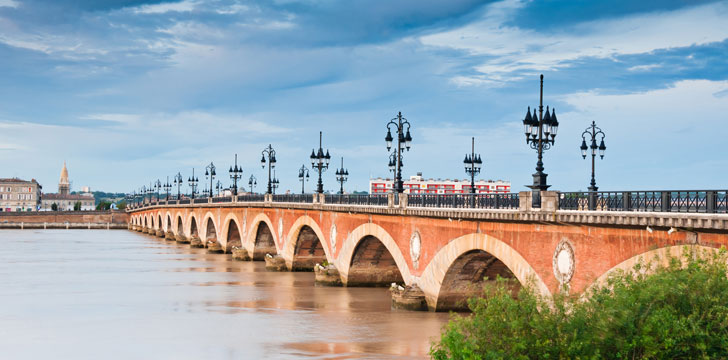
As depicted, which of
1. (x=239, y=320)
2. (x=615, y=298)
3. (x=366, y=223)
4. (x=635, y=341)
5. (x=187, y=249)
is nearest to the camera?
(x=635, y=341)

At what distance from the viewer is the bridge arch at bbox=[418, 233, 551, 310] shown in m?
22.9

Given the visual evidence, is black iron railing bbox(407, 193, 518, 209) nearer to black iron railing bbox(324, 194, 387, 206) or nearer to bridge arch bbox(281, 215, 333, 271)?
black iron railing bbox(324, 194, 387, 206)

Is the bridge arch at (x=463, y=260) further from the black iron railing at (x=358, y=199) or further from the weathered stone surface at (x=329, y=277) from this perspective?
the weathered stone surface at (x=329, y=277)

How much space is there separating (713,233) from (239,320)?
19.0 meters

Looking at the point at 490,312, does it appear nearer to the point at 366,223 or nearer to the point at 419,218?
the point at 419,218

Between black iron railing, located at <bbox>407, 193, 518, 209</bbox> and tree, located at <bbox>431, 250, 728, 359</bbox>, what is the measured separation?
8507 mm

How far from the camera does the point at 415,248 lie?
30688 mm

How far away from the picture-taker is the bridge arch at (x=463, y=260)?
2294cm

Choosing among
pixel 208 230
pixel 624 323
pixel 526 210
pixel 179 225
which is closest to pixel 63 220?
pixel 179 225

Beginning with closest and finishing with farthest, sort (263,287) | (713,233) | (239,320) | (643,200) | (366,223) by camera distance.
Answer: (713,233)
(643,200)
(239,320)
(366,223)
(263,287)

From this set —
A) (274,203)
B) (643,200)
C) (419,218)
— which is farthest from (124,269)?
(643,200)

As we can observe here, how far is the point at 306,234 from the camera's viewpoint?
160 ft

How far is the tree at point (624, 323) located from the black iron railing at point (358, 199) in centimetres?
1958

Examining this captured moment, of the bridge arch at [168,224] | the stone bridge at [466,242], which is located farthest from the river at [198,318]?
the bridge arch at [168,224]
